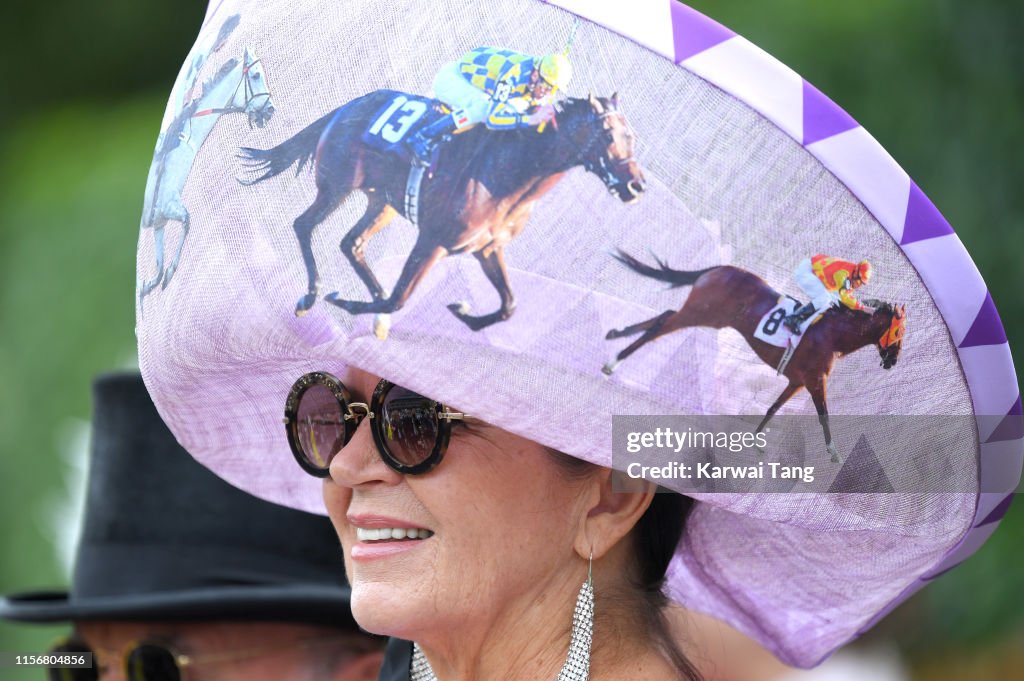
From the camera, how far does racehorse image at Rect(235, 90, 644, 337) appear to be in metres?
2.06

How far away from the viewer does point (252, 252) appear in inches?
85.8

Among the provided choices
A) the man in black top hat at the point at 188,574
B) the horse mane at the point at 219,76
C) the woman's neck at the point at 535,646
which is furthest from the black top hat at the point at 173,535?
the horse mane at the point at 219,76

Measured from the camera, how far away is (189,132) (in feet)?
7.68

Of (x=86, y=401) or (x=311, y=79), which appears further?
(x=86, y=401)

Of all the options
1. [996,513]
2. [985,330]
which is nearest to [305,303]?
[985,330]

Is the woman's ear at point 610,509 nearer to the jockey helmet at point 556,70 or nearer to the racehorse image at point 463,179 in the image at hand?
the racehorse image at point 463,179

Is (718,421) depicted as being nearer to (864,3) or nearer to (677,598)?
(677,598)

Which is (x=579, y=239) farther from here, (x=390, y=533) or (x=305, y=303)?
(x=390, y=533)

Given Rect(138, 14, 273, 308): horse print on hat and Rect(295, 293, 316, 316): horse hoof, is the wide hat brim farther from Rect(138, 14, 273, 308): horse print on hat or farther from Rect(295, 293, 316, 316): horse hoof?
Rect(295, 293, 316, 316): horse hoof

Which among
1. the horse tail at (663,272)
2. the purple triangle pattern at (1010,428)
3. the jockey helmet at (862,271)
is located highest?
the jockey helmet at (862,271)

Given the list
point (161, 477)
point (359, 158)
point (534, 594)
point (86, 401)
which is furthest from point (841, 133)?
point (86, 401)

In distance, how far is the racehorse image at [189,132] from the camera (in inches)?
88.9

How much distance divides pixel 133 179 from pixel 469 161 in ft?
22.8

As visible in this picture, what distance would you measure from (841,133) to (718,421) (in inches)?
18.8
